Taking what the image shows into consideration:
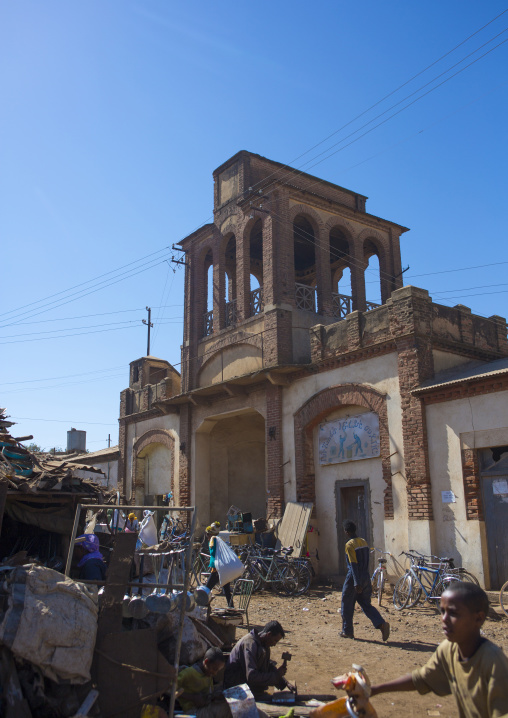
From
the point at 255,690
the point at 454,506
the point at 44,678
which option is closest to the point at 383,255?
the point at 454,506

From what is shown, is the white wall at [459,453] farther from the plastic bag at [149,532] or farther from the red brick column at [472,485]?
the plastic bag at [149,532]

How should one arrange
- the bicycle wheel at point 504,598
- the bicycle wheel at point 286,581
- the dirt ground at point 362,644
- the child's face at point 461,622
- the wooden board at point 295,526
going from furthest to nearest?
the wooden board at point 295,526 → the bicycle wheel at point 286,581 → the bicycle wheel at point 504,598 → the dirt ground at point 362,644 → the child's face at point 461,622

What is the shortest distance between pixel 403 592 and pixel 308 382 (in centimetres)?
627

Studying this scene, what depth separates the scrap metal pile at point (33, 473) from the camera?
9406mm

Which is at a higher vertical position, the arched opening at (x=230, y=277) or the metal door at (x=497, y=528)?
the arched opening at (x=230, y=277)

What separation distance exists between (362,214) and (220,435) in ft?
29.8

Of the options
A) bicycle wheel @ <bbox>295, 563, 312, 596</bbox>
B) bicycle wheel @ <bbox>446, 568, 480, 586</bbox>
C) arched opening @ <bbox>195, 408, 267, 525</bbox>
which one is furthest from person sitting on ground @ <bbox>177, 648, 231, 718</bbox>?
arched opening @ <bbox>195, 408, 267, 525</bbox>

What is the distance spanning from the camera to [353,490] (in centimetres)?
1509

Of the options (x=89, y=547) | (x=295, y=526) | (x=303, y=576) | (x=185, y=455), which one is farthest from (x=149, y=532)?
(x=185, y=455)

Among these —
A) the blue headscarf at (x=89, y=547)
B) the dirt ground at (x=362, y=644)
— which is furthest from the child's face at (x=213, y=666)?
the blue headscarf at (x=89, y=547)

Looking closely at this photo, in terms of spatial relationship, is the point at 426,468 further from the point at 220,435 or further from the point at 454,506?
the point at 220,435

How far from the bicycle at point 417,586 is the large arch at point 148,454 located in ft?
38.0

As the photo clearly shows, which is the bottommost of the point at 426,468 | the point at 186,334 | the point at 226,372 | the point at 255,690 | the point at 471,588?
the point at 255,690

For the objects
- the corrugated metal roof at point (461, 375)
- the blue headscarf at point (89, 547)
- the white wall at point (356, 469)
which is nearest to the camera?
the blue headscarf at point (89, 547)
